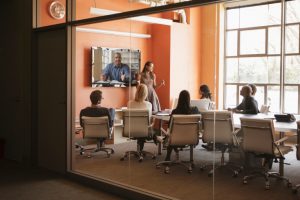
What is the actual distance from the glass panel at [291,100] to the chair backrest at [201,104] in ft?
3.71

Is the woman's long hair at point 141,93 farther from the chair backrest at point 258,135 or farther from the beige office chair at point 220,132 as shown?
the chair backrest at point 258,135

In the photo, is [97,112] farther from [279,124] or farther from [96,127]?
[279,124]

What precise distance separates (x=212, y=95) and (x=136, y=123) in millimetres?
1502

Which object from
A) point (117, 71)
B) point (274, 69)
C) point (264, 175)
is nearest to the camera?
point (264, 175)

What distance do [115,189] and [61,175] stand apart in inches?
47.4

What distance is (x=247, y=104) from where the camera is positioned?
525 centimetres

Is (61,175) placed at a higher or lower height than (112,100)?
lower

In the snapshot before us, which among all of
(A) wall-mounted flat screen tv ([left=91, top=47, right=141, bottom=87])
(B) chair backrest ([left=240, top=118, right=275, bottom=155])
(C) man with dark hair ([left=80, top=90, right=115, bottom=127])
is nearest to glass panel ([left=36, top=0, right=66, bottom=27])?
(A) wall-mounted flat screen tv ([left=91, top=47, right=141, bottom=87])

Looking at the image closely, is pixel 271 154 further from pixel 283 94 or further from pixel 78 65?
pixel 78 65

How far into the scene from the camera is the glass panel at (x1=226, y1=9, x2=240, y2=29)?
5723 millimetres

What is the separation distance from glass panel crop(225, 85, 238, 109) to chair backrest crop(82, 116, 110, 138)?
7.35ft

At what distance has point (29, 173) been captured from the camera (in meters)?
5.64

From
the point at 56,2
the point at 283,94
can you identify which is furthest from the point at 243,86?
the point at 56,2

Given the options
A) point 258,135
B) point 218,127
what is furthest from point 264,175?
point 218,127
